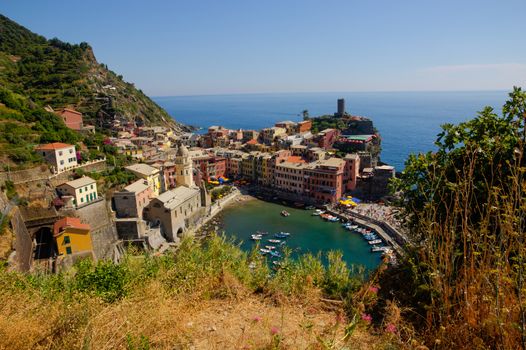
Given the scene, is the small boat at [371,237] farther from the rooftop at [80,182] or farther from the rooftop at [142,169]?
the rooftop at [80,182]

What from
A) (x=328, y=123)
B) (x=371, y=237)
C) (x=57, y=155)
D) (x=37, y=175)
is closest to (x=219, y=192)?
(x=57, y=155)

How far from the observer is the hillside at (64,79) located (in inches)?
1943

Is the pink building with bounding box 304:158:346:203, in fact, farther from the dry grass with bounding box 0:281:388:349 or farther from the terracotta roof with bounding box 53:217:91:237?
the dry grass with bounding box 0:281:388:349

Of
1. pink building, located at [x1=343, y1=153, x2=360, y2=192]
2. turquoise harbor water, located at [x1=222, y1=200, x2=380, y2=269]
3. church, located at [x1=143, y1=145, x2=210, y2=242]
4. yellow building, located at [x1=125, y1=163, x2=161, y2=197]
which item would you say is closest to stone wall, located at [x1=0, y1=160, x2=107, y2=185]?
yellow building, located at [x1=125, y1=163, x2=161, y2=197]

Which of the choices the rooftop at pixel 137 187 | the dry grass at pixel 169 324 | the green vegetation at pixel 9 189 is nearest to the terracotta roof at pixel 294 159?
the rooftop at pixel 137 187

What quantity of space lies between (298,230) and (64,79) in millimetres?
48032

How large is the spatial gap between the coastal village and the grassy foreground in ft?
40.3

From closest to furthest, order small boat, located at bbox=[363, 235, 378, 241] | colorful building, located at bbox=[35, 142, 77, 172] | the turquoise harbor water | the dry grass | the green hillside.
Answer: the dry grass < colorful building, located at bbox=[35, 142, 77, 172] < the turquoise harbor water < small boat, located at bbox=[363, 235, 378, 241] < the green hillside

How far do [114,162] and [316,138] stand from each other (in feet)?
100

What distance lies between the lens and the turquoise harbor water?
941 inches

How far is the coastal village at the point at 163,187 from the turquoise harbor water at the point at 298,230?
6.31 ft

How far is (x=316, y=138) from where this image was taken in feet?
165

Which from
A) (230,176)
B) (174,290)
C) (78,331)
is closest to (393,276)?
(174,290)

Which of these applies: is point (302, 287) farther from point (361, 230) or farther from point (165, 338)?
point (361, 230)
